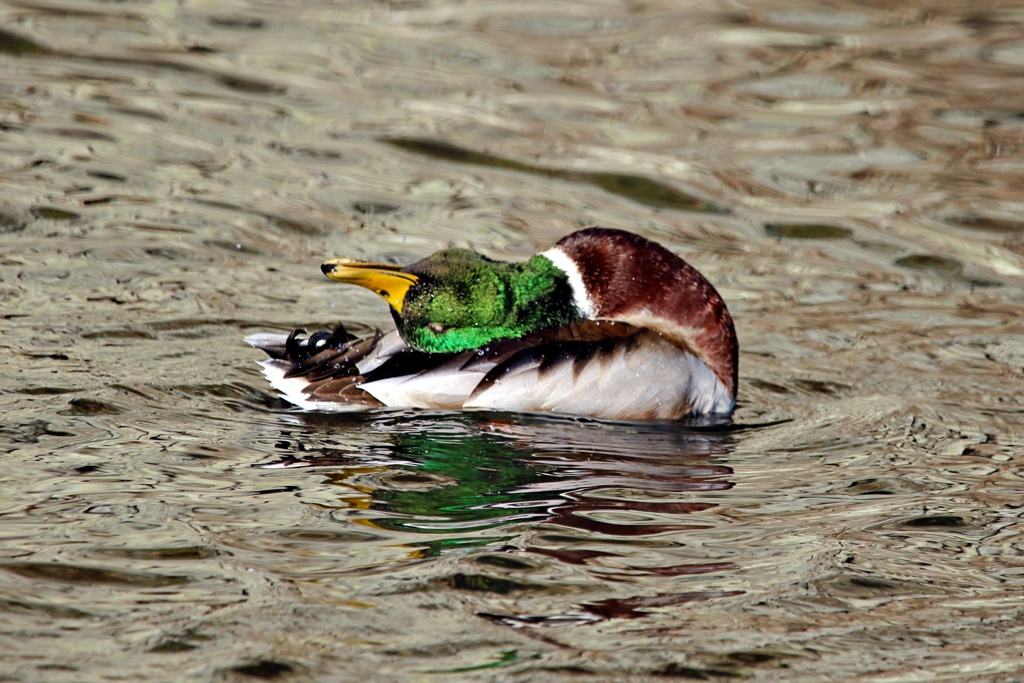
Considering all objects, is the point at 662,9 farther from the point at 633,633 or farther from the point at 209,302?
the point at 633,633

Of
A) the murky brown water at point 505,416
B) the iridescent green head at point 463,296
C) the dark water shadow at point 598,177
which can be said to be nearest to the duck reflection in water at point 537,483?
the murky brown water at point 505,416

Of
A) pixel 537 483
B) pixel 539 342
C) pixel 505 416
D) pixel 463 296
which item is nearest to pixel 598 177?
pixel 539 342

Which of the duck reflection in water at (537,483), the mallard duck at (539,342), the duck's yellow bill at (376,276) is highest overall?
the duck's yellow bill at (376,276)

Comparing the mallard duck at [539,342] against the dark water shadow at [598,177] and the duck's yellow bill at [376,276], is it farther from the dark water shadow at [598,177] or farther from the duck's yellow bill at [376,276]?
the dark water shadow at [598,177]

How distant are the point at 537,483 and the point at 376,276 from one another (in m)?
1.23

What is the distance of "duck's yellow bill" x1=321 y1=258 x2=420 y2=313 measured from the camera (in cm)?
594

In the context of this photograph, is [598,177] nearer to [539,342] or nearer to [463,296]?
[539,342]

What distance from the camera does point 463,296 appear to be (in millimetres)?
6113

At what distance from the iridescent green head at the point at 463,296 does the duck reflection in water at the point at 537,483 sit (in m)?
0.37

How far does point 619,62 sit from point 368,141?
2560mm

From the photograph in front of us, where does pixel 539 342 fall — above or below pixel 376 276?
below

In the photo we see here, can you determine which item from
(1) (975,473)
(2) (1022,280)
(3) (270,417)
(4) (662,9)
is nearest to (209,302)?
(3) (270,417)

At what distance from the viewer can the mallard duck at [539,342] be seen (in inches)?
239

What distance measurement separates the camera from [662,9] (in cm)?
1259
